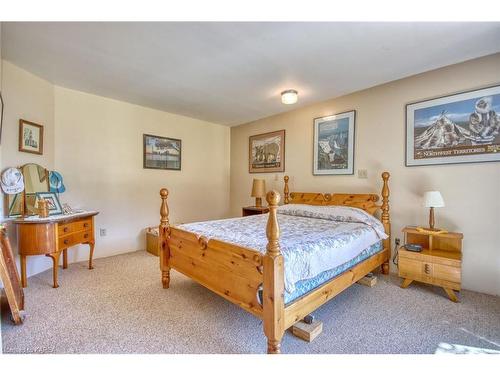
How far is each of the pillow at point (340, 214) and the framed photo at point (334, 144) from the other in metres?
0.73

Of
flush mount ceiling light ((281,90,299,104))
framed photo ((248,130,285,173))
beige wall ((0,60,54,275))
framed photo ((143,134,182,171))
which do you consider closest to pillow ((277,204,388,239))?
framed photo ((248,130,285,173))

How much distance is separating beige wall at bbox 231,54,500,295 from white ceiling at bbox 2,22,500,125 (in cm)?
20

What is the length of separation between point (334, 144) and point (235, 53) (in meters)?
1.96

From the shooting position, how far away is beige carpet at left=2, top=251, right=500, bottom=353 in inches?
63.9

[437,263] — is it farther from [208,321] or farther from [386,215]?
[208,321]

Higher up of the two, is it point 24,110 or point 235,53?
point 235,53

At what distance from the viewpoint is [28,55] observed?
2.33m

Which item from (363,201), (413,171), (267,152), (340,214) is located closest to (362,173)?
(363,201)

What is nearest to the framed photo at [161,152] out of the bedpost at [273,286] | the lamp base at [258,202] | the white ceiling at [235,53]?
the white ceiling at [235,53]

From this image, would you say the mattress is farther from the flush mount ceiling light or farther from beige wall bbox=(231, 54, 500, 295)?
the flush mount ceiling light

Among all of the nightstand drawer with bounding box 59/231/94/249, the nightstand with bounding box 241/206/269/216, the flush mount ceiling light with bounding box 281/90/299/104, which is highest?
the flush mount ceiling light with bounding box 281/90/299/104

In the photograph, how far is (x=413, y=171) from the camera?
2812 millimetres

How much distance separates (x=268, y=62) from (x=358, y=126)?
1600mm
